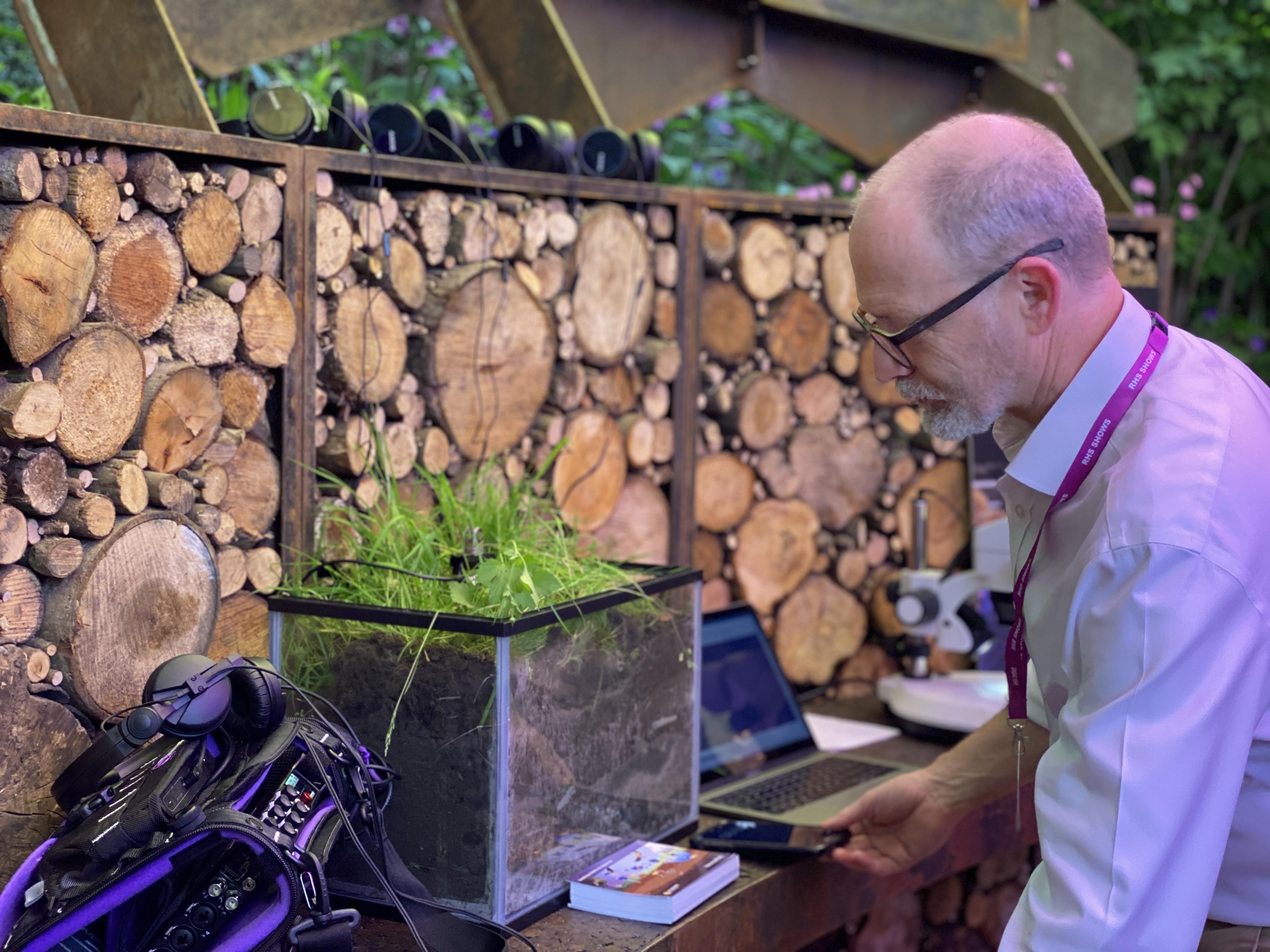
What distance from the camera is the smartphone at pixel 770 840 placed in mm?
1853

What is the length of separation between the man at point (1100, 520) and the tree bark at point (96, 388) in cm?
87

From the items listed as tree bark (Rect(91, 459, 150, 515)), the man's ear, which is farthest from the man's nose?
tree bark (Rect(91, 459, 150, 515))

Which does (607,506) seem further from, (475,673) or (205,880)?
(205,880)

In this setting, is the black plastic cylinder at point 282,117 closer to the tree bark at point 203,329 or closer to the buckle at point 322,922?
the tree bark at point 203,329

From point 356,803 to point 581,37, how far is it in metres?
1.75

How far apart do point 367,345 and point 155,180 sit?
0.42 m

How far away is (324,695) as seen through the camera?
1.66 metres

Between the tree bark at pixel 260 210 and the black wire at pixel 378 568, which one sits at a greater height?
the tree bark at pixel 260 210

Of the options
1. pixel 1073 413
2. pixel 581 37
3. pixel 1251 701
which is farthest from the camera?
pixel 581 37

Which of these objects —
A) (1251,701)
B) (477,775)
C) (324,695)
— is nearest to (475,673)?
(477,775)

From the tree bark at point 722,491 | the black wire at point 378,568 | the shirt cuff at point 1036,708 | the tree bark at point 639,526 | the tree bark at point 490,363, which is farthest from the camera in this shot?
the tree bark at point 722,491

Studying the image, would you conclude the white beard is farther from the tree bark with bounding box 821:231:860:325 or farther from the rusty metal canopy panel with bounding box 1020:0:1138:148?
the rusty metal canopy panel with bounding box 1020:0:1138:148

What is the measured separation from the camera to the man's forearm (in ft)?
6.08

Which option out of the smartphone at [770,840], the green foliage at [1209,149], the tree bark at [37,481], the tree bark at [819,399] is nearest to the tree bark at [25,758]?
the tree bark at [37,481]
